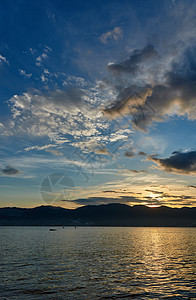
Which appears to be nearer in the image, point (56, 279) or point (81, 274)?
point (56, 279)

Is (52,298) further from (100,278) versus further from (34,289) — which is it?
(100,278)

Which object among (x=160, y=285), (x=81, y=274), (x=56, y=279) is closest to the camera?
(x=160, y=285)

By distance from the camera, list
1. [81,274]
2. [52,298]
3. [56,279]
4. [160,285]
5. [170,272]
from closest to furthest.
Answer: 1. [52,298]
2. [160,285]
3. [56,279]
4. [81,274]
5. [170,272]

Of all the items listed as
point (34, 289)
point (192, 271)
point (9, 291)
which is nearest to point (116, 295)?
point (34, 289)

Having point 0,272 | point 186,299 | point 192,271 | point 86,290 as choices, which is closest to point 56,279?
point 86,290

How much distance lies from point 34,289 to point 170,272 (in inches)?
1117

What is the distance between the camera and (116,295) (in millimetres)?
31531

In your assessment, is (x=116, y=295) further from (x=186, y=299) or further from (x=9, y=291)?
(x=9, y=291)

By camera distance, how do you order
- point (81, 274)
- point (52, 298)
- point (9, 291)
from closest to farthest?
1. point (52, 298)
2. point (9, 291)
3. point (81, 274)

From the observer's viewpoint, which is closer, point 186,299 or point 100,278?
point 186,299

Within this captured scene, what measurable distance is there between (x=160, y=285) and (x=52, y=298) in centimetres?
1748

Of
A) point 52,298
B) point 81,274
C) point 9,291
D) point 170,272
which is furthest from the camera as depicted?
point 170,272

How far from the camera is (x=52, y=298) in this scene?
30000 millimetres

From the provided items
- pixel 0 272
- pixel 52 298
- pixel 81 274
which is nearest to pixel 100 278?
pixel 81 274
